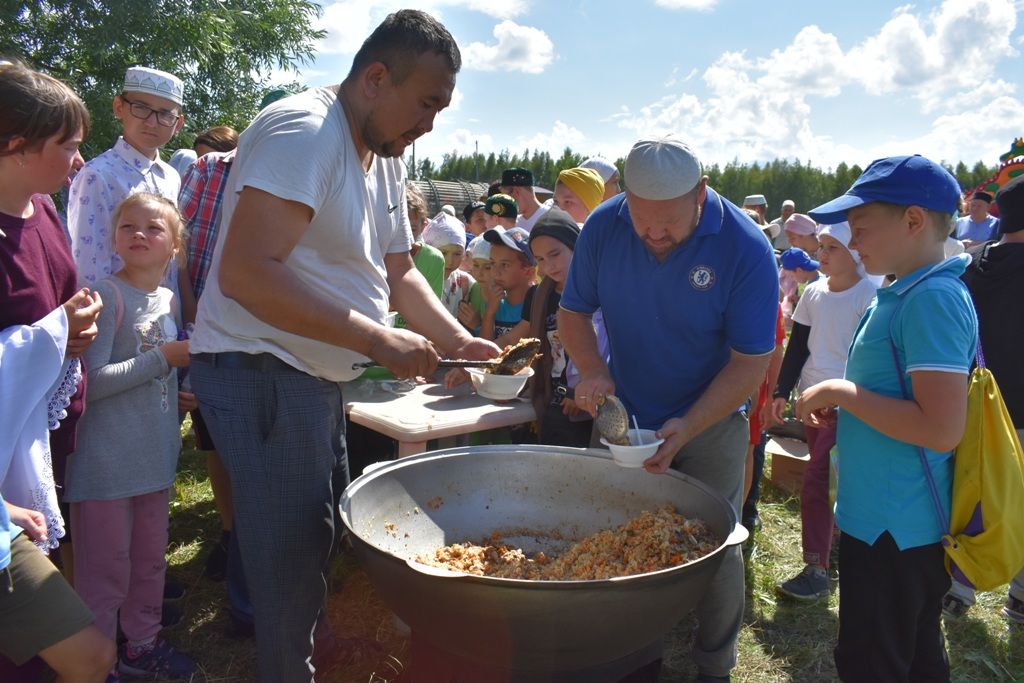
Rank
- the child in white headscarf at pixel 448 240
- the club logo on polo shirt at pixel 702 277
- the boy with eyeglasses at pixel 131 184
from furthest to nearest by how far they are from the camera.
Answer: the child in white headscarf at pixel 448 240 < the boy with eyeglasses at pixel 131 184 < the club logo on polo shirt at pixel 702 277

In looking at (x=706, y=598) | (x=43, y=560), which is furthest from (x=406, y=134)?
(x=706, y=598)

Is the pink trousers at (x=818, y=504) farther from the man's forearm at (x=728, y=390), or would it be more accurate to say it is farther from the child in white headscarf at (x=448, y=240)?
the child in white headscarf at (x=448, y=240)

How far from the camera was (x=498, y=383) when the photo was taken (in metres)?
2.54

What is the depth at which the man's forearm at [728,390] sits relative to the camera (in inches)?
76.6

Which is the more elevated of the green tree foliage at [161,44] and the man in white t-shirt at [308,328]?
the green tree foliage at [161,44]

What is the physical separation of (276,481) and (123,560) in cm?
101

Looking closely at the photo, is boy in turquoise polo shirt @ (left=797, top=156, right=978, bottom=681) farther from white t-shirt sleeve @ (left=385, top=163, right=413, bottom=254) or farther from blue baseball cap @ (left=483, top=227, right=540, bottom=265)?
blue baseball cap @ (left=483, top=227, right=540, bottom=265)

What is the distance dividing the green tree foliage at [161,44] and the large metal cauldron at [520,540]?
10.4 meters

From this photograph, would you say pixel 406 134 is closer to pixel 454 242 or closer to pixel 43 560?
pixel 43 560

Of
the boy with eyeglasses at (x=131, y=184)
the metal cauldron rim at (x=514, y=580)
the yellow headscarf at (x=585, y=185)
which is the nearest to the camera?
the metal cauldron rim at (x=514, y=580)

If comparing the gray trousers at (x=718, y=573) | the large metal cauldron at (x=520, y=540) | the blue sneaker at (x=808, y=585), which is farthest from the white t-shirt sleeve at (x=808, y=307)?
the large metal cauldron at (x=520, y=540)

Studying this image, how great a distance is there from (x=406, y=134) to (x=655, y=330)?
934 millimetres

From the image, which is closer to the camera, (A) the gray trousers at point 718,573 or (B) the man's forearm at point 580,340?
(A) the gray trousers at point 718,573

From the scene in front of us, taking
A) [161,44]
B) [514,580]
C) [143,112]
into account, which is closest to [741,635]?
[514,580]
